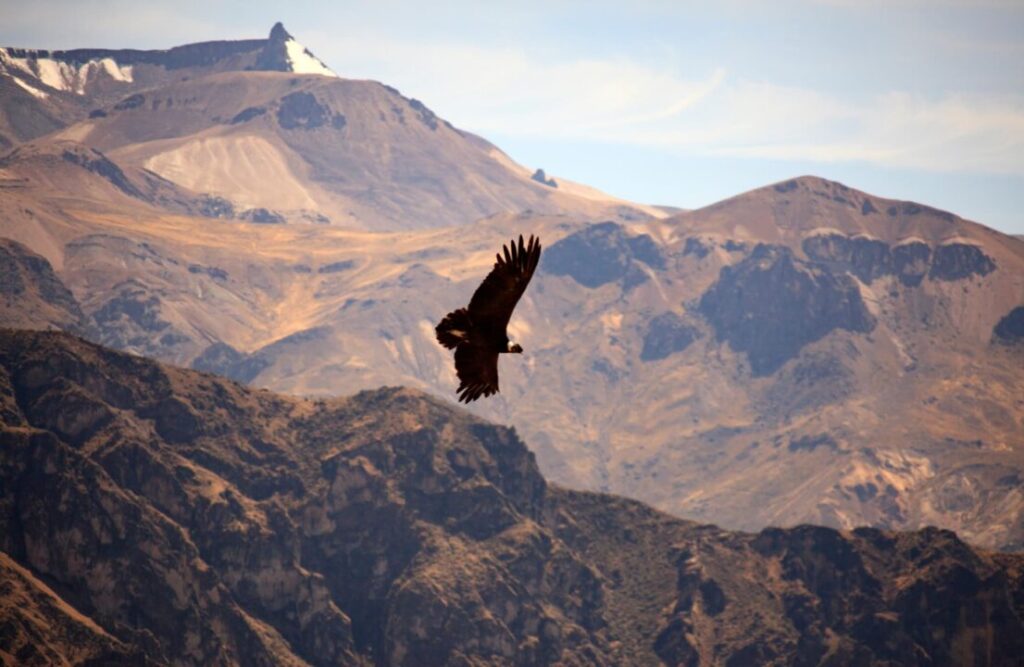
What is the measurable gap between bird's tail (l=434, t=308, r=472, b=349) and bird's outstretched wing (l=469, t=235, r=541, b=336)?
388 millimetres

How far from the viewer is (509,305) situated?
68.8m

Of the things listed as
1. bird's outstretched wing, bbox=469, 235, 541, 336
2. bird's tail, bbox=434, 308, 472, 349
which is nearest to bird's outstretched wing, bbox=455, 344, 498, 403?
bird's tail, bbox=434, 308, 472, 349

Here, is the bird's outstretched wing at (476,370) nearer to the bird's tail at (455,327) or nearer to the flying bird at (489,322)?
the flying bird at (489,322)

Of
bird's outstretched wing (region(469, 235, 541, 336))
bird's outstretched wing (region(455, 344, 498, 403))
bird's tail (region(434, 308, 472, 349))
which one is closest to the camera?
bird's outstretched wing (region(469, 235, 541, 336))

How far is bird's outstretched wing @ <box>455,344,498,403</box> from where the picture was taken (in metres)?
69.5

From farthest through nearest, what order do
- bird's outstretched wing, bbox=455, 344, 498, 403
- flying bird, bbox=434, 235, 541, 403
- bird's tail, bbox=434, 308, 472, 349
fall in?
bird's outstretched wing, bbox=455, 344, 498, 403 → bird's tail, bbox=434, 308, 472, 349 → flying bird, bbox=434, 235, 541, 403

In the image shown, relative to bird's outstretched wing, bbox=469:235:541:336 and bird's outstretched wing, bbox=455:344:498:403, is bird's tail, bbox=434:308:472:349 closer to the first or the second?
bird's outstretched wing, bbox=469:235:541:336

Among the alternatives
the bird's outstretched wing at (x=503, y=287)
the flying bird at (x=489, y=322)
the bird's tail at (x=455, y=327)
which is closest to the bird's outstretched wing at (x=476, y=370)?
the flying bird at (x=489, y=322)

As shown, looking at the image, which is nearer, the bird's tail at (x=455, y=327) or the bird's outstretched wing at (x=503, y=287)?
the bird's outstretched wing at (x=503, y=287)

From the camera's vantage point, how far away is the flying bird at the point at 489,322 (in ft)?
220

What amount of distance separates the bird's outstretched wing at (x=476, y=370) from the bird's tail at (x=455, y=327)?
0.55m

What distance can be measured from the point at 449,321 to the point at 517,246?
15.4ft

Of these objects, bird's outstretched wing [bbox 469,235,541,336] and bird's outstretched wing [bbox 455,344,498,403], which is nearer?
bird's outstretched wing [bbox 469,235,541,336]

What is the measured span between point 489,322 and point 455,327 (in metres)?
1.36
